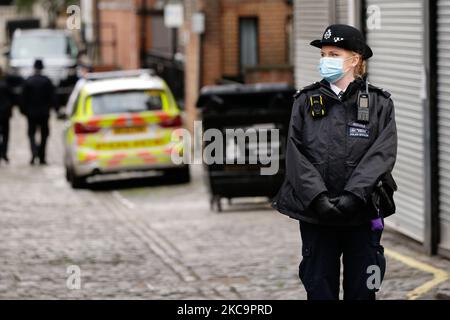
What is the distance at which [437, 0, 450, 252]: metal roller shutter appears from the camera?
461 inches

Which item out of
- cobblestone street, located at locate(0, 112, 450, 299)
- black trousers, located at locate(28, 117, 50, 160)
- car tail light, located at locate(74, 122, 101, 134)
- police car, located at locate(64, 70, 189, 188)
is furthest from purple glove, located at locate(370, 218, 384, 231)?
black trousers, located at locate(28, 117, 50, 160)

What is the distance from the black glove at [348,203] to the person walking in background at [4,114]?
17.9 metres

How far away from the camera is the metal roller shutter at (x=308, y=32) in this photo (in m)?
16.4

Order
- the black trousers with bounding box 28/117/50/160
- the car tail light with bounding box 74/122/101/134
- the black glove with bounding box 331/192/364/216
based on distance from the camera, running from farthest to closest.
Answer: the black trousers with bounding box 28/117/50/160
the car tail light with bounding box 74/122/101/134
the black glove with bounding box 331/192/364/216

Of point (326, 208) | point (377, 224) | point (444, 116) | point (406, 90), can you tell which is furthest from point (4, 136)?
point (326, 208)

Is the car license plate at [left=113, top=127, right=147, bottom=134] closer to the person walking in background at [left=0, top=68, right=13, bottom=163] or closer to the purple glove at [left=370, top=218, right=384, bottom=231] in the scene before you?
the person walking in background at [left=0, top=68, right=13, bottom=163]

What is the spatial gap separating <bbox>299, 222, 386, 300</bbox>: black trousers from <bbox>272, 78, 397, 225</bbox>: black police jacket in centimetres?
11

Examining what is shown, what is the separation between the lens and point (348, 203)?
6.74m

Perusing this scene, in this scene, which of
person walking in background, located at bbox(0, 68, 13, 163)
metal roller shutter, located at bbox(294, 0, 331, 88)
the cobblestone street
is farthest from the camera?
person walking in background, located at bbox(0, 68, 13, 163)

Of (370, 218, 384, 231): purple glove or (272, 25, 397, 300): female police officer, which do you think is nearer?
(272, 25, 397, 300): female police officer

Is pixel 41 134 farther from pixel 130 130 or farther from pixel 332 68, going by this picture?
pixel 332 68

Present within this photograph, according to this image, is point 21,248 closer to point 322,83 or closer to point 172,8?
point 322,83

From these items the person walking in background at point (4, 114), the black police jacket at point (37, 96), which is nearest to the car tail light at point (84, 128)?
the black police jacket at point (37, 96)
